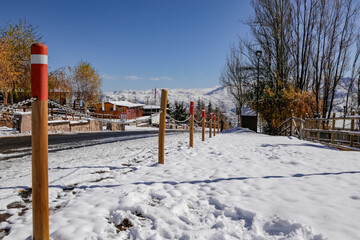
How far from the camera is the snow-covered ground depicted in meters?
1.71

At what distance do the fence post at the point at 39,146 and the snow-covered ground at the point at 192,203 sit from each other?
242 millimetres

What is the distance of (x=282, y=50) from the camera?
18.0m

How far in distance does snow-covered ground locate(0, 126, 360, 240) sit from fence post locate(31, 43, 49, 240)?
242mm

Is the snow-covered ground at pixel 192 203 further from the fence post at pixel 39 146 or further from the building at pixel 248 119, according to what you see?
the building at pixel 248 119

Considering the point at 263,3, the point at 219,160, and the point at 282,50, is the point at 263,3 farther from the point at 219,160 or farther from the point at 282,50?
the point at 219,160

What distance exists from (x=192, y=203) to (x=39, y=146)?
1597 millimetres

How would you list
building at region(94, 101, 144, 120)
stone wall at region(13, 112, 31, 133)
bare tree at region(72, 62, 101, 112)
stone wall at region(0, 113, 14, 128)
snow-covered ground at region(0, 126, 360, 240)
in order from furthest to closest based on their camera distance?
building at region(94, 101, 144, 120), bare tree at region(72, 62, 101, 112), stone wall at region(0, 113, 14, 128), stone wall at region(13, 112, 31, 133), snow-covered ground at region(0, 126, 360, 240)

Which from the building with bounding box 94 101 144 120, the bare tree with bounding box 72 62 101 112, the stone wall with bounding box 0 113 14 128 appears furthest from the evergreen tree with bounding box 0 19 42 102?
the building with bounding box 94 101 144 120

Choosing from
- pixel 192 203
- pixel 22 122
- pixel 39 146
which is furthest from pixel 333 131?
pixel 22 122

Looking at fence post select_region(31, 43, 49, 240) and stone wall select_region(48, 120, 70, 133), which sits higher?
fence post select_region(31, 43, 49, 240)

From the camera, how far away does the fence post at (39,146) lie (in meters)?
1.47

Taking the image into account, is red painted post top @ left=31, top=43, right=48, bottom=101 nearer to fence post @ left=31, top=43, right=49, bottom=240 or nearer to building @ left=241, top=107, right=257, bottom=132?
fence post @ left=31, top=43, right=49, bottom=240

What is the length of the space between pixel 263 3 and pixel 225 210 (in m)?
20.9

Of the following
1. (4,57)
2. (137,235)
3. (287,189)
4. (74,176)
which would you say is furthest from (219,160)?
(4,57)
